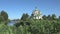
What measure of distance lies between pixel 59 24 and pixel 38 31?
7.17 feet

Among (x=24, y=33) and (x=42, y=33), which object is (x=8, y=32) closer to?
→ (x=24, y=33)

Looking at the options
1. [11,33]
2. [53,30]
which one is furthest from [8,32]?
[53,30]

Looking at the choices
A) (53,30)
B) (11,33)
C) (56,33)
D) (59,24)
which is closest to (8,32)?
(11,33)

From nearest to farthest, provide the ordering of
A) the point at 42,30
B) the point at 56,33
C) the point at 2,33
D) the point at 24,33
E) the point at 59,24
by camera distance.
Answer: the point at 2,33 → the point at 24,33 → the point at 56,33 → the point at 42,30 → the point at 59,24

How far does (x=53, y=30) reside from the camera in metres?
13.2

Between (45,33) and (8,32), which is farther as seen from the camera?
(45,33)

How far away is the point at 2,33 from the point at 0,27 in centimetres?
89

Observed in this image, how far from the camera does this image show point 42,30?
1291 cm

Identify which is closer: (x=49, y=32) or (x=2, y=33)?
(x=2, y=33)

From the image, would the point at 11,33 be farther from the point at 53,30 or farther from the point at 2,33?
the point at 53,30

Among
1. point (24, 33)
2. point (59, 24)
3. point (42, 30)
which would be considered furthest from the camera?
point (59, 24)

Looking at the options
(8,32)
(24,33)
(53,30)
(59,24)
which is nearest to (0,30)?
(8,32)

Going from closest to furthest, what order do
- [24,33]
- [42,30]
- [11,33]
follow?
[11,33] → [24,33] → [42,30]

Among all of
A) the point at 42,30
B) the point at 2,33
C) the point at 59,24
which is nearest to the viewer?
the point at 2,33
